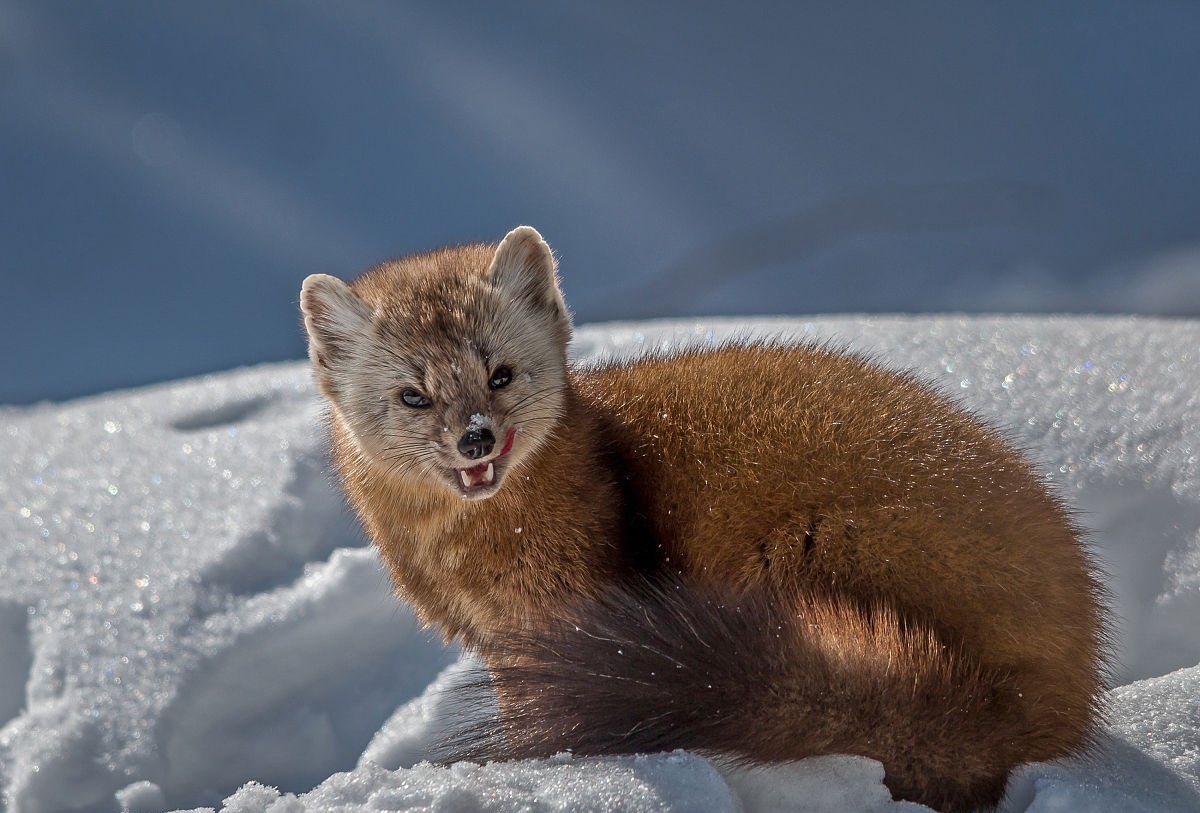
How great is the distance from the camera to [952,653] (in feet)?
4.84

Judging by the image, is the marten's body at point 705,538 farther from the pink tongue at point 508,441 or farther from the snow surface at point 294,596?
the snow surface at point 294,596

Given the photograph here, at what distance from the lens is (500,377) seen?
176 centimetres

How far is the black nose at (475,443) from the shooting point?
163 cm

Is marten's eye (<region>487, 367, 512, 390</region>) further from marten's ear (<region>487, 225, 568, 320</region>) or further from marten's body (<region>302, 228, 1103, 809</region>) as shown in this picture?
marten's ear (<region>487, 225, 568, 320</region>)

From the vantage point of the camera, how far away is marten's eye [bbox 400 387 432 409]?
1719 mm

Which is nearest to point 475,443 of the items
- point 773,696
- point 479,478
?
point 479,478

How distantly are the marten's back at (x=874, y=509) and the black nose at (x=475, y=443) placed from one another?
1.26ft

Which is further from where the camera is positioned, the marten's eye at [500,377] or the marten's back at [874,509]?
the marten's eye at [500,377]

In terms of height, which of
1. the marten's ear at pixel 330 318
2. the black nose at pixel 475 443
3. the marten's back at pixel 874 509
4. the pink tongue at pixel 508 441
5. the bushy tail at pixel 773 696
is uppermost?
the marten's ear at pixel 330 318

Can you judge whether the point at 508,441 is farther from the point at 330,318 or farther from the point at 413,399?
the point at 330,318

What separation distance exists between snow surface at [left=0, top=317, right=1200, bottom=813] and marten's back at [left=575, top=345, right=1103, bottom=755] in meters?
0.22

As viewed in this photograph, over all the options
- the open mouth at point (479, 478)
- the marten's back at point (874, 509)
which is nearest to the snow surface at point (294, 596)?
the marten's back at point (874, 509)

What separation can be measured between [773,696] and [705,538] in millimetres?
389

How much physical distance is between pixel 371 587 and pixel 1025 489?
1.81 metres
